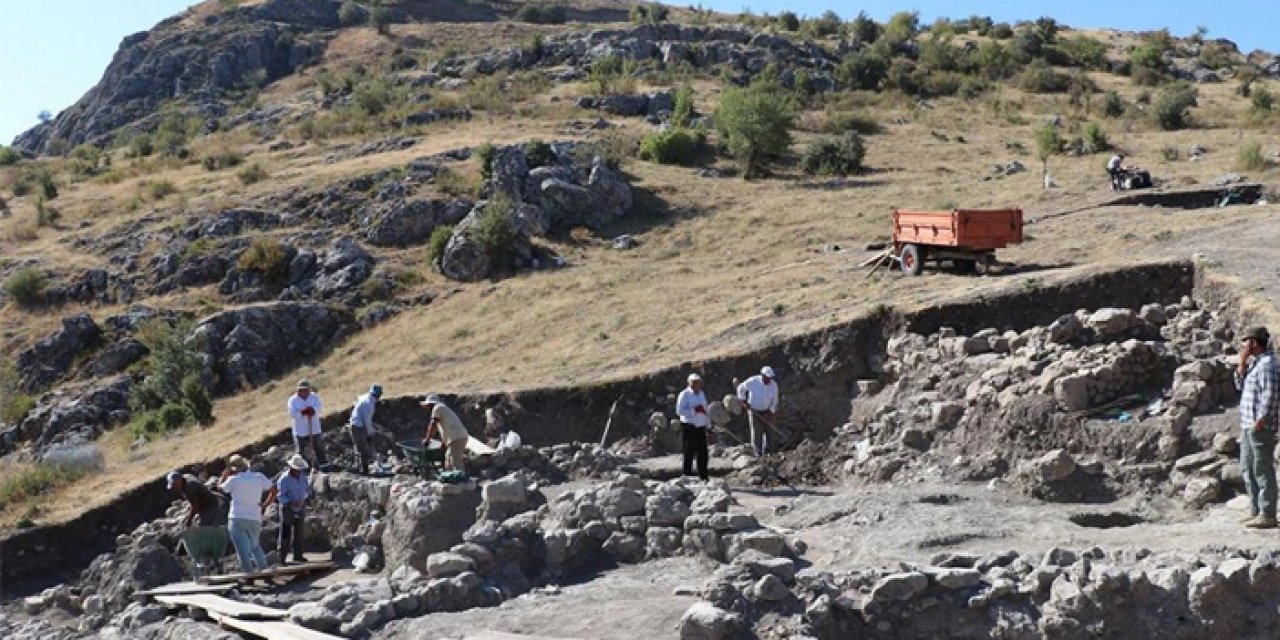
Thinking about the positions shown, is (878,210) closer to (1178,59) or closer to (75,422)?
(75,422)

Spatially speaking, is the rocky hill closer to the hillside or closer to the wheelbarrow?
the hillside

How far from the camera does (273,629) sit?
10.2 metres

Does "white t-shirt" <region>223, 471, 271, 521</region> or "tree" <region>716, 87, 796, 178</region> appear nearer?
"white t-shirt" <region>223, 471, 271, 521</region>

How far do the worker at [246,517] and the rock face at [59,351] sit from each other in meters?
18.1

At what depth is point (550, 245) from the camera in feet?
102

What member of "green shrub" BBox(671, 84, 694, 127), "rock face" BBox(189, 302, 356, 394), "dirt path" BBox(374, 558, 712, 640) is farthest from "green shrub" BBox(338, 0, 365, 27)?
"dirt path" BBox(374, 558, 712, 640)

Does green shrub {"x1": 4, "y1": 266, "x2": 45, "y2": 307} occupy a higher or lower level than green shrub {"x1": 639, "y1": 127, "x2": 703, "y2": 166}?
lower

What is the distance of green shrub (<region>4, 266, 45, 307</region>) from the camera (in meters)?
32.0

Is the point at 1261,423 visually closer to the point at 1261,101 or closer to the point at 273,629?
the point at 273,629

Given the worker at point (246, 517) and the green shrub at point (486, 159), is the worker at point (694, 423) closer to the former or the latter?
the worker at point (246, 517)

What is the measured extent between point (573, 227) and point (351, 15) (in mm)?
47915

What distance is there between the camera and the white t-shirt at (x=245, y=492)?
13109 millimetres

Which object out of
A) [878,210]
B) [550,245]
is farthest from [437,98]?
[878,210]

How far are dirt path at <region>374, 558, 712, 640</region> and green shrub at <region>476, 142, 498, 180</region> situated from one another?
23.8m
